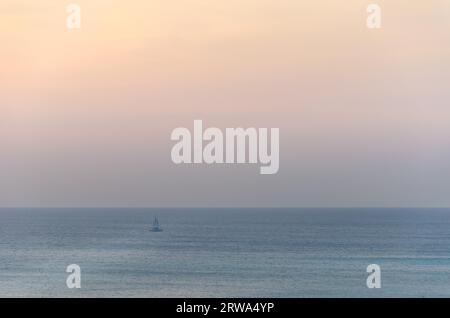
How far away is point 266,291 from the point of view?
56.1 metres

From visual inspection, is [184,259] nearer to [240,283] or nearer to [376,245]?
[240,283]

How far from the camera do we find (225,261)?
241ft

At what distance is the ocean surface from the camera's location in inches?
2253

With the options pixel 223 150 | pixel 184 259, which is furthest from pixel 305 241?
pixel 223 150

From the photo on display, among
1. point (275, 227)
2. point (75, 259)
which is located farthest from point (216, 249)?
point (275, 227)

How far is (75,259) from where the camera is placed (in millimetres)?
78562

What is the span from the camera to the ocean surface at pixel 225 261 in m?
57.2
